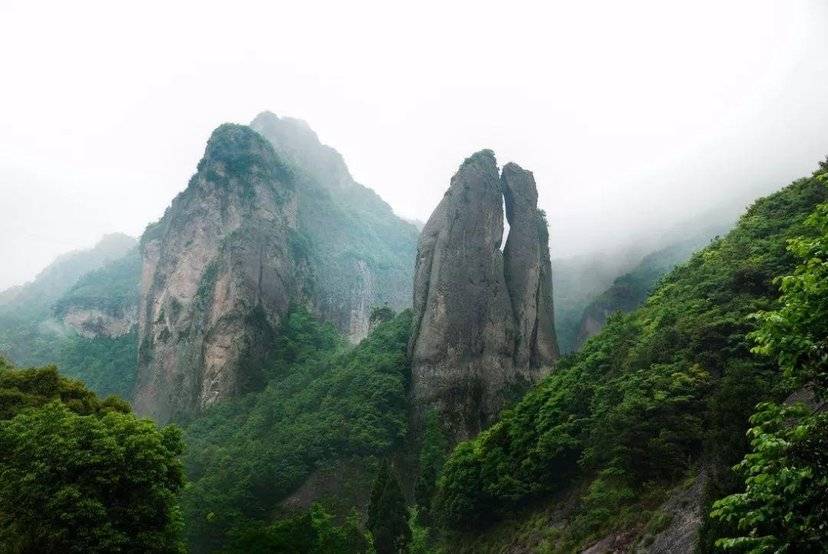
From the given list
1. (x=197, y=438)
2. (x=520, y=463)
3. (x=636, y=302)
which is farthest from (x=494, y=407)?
(x=636, y=302)

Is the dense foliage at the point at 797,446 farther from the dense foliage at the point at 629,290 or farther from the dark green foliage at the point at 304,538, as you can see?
the dense foliage at the point at 629,290

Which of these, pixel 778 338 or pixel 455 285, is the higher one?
pixel 455 285

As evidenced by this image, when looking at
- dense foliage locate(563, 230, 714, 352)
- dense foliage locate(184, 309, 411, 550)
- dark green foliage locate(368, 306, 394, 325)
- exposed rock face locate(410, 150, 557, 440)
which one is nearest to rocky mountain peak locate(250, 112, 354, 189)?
dark green foliage locate(368, 306, 394, 325)

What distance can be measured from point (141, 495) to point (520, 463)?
17.7 meters

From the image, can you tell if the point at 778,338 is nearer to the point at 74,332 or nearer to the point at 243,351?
the point at 243,351

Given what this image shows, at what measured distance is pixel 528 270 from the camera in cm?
6712

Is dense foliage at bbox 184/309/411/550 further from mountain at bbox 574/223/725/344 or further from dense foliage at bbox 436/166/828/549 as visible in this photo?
mountain at bbox 574/223/725/344

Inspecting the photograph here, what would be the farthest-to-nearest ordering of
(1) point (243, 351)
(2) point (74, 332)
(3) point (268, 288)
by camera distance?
1. (2) point (74, 332)
2. (3) point (268, 288)
3. (1) point (243, 351)

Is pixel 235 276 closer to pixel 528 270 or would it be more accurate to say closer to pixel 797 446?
pixel 528 270

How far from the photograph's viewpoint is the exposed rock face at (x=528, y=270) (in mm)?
63719

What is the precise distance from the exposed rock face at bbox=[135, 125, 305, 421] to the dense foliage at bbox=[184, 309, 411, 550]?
6208mm

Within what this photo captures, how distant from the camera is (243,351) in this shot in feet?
228

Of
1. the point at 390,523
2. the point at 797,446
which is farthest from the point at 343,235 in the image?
the point at 797,446

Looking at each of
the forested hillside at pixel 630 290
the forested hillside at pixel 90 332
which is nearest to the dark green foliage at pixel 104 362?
the forested hillside at pixel 90 332
